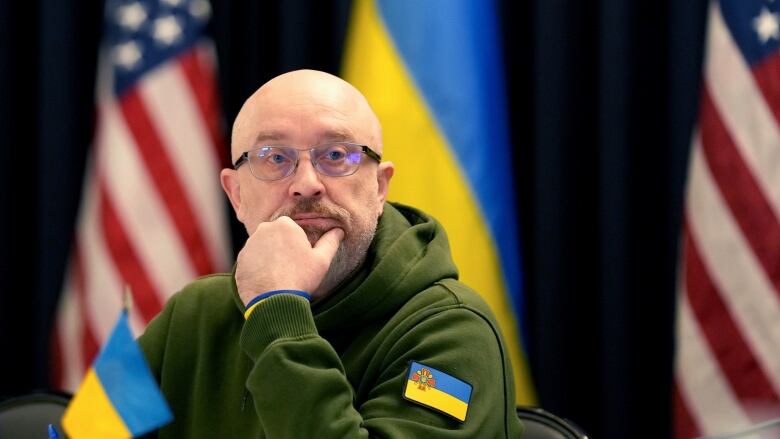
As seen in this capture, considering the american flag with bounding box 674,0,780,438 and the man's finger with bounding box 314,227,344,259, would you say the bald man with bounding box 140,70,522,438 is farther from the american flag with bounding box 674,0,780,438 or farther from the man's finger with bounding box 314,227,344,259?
the american flag with bounding box 674,0,780,438

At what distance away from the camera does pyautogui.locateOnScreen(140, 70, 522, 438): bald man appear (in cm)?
→ 152

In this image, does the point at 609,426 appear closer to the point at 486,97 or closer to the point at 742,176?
the point at 742,176

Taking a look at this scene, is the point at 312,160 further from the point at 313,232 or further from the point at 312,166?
the point at 313,232

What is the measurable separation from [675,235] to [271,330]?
1.74 m

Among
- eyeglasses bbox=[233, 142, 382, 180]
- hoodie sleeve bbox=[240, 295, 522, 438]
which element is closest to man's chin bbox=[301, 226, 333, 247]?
eyeglasses bbox=[233, 142, 382, 180]

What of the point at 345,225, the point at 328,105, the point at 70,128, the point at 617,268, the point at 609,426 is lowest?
the point at 609,426

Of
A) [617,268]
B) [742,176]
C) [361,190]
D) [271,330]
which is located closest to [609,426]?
[617,268]

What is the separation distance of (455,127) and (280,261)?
1.27 m

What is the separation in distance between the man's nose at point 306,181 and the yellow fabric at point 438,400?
43 centimetres

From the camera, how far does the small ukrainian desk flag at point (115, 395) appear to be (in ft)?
4.16

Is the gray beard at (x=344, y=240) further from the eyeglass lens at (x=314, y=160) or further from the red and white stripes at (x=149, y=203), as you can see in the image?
the red and white stripes at (x=149, y=203)

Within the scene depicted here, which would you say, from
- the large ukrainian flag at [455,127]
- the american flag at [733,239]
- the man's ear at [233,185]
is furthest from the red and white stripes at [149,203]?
the american flag at [733,239]

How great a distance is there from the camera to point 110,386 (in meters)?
1.28

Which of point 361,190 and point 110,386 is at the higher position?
point 361,190
